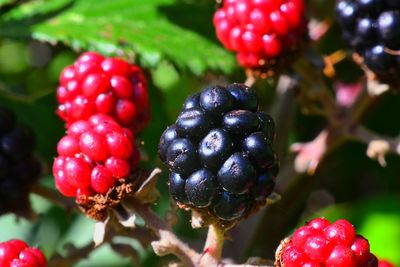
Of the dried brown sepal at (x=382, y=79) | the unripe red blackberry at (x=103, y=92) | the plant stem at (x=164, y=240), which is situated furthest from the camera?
the dried brown sepal at (x=382, y=79)

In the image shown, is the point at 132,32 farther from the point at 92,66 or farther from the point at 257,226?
the point at 257,226

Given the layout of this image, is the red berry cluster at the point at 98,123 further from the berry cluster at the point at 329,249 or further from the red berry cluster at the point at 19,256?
the berry cluster at the point at 329,249

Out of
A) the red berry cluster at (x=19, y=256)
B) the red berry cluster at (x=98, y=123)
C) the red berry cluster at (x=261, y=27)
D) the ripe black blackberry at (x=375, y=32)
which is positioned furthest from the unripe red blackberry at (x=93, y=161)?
the ripe black blackberry at (x=375, y=32)

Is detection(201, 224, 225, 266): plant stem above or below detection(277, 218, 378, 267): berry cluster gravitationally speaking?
below

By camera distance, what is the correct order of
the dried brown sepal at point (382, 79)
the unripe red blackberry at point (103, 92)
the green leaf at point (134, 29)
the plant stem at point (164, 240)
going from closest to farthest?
the plant stem at point (164, 240)
the unripe red blackberry at point (103, 92)
the dried brown sepal at point (382, 79)
the green leaf at point (134, 29)

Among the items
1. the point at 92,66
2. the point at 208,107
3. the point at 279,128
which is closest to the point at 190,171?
the point at 208,107

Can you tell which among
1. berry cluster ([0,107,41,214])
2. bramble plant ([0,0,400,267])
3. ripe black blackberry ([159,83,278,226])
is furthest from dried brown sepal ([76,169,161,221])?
berry cluster ([0,107,41,214])

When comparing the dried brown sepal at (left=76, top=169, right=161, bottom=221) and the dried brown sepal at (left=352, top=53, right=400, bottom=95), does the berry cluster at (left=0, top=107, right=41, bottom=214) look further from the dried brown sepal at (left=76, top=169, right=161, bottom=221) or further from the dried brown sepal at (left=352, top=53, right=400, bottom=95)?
the dried brown sepal at (left=352, top=53, right=400, bottom=95)
